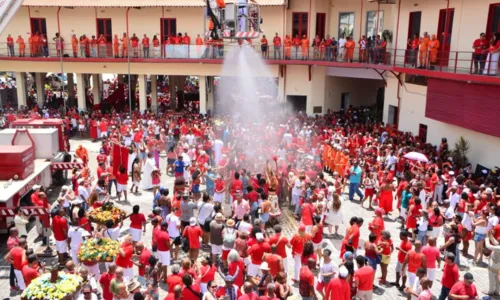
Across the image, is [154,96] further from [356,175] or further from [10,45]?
[356,175]

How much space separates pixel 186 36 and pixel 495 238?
23.8m

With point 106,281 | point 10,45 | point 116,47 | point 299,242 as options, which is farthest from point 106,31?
point 106,281

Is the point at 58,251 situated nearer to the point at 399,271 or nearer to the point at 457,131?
the point at 399,271

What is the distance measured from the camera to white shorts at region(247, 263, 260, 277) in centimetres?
1030

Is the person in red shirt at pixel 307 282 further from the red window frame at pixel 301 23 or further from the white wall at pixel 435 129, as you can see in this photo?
the red window frame at pixel 301 23

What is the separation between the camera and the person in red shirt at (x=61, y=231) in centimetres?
1148

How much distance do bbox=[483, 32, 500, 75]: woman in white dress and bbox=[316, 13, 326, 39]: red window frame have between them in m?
13.9

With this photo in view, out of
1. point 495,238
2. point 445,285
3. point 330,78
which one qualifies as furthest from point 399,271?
point 330,78

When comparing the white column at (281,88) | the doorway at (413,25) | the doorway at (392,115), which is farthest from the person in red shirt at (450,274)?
the white column at (281,88)

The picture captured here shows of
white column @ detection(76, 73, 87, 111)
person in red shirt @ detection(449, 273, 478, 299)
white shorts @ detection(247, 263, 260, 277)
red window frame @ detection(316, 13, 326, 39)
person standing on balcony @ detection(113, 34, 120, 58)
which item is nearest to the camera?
person in red shirt @ detection(449, 273, 478, 299)

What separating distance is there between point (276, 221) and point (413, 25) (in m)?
15.4

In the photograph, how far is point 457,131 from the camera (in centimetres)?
2130

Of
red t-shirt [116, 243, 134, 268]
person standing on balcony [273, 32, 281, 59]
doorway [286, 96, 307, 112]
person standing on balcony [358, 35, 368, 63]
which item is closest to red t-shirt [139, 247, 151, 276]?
red t-shirt [116, 243, 134, 268]

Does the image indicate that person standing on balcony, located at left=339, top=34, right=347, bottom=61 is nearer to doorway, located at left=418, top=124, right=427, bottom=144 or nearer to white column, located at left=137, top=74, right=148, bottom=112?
doorway, located at left=418, top=124, right=427, bottom=144
